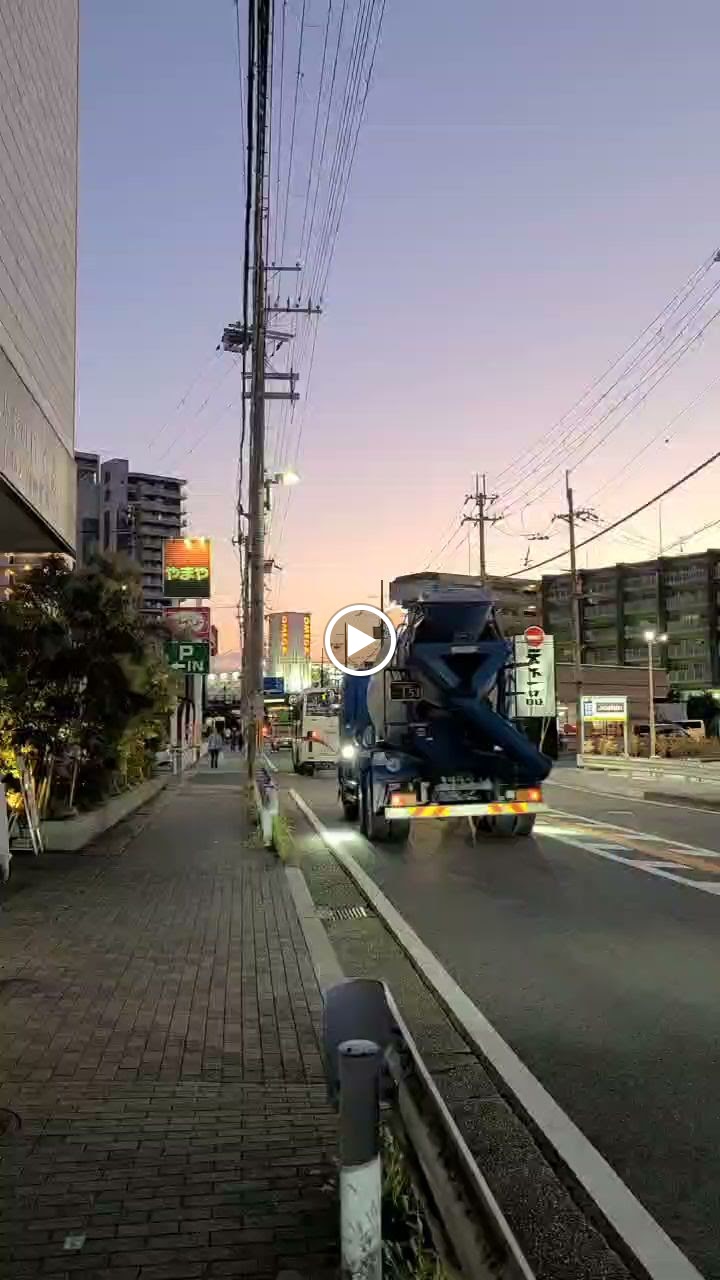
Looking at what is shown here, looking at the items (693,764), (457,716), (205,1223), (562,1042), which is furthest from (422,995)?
(693,764)

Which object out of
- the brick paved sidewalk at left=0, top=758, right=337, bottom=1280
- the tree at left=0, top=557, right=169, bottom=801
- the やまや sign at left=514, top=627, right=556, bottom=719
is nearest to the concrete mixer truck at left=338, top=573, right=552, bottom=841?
the やまや sign at left=514, top=627, right=556, bottom=719

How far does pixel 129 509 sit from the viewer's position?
61.2 meters

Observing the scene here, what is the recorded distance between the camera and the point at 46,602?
575 inches

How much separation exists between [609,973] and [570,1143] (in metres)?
3.17

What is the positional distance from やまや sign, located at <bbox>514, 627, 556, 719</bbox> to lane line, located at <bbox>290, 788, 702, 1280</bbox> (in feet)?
23.0

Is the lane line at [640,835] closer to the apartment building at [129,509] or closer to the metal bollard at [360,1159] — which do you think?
the metal bollard at [360,1159]

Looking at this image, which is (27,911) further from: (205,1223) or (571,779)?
(571,779)

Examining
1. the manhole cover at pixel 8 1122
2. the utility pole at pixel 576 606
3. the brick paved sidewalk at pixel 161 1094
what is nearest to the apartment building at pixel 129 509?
the utility pole at pixel 576 606

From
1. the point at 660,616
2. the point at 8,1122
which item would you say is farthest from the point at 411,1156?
the point at 660,616

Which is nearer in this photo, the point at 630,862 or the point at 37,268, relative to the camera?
the point at 630,862

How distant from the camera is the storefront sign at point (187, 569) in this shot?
3133 centimetres

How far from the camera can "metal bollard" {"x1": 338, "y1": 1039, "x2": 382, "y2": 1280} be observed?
9.65 feet

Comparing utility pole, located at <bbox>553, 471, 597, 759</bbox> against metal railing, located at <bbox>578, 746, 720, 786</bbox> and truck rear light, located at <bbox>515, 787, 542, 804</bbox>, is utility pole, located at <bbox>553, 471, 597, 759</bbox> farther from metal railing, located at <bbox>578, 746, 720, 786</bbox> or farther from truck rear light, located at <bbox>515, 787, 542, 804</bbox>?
truck rear light, located at <bbox>515, 787, 542, 804</bbox>

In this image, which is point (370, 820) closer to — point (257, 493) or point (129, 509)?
point (257, 493)
